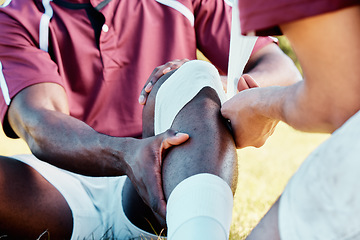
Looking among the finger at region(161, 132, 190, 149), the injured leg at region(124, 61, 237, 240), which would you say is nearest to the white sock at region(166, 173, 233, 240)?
the injured leg at region(124, 61, 237, 240)

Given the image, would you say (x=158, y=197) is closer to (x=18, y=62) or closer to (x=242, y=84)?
(x=242, y=84)

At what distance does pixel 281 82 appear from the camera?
1.78 meters

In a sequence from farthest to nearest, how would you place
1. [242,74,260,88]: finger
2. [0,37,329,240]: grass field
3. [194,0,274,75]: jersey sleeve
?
[0,37,329,240]: grass field < [194,0,274,75]: jersey sleeve < [242,74,260,88]: finger

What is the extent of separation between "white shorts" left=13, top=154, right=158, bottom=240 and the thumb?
486 millimetres

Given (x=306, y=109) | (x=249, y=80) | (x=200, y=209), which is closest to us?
(x=306, y=109)

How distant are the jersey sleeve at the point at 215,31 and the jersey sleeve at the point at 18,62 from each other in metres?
0.56

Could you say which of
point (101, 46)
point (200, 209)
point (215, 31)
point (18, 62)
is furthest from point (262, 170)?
point (200, 209)

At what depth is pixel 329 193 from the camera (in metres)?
0.68

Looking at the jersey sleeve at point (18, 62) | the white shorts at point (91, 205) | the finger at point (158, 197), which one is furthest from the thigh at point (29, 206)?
the finger at point (158, 197)

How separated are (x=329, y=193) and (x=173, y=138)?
50 centimetres

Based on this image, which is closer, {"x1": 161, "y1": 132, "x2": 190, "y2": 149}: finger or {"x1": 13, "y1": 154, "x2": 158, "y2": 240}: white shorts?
{"x1": 161, "y1": 132, "x2": 190, "y2": 149}: finger

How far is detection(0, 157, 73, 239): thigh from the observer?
5.01 ft

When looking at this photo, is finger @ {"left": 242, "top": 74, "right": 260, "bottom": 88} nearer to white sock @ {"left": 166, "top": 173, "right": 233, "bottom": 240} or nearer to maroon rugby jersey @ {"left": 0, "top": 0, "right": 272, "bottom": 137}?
white sock @ {"left": 166, "top": 173, "right": 233, "bottom": 240}

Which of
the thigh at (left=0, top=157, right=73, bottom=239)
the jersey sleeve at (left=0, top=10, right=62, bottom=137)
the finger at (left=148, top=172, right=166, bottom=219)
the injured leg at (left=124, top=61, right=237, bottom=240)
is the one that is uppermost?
the injured leg at (left=124, top=61, right=237, bottom=240)
